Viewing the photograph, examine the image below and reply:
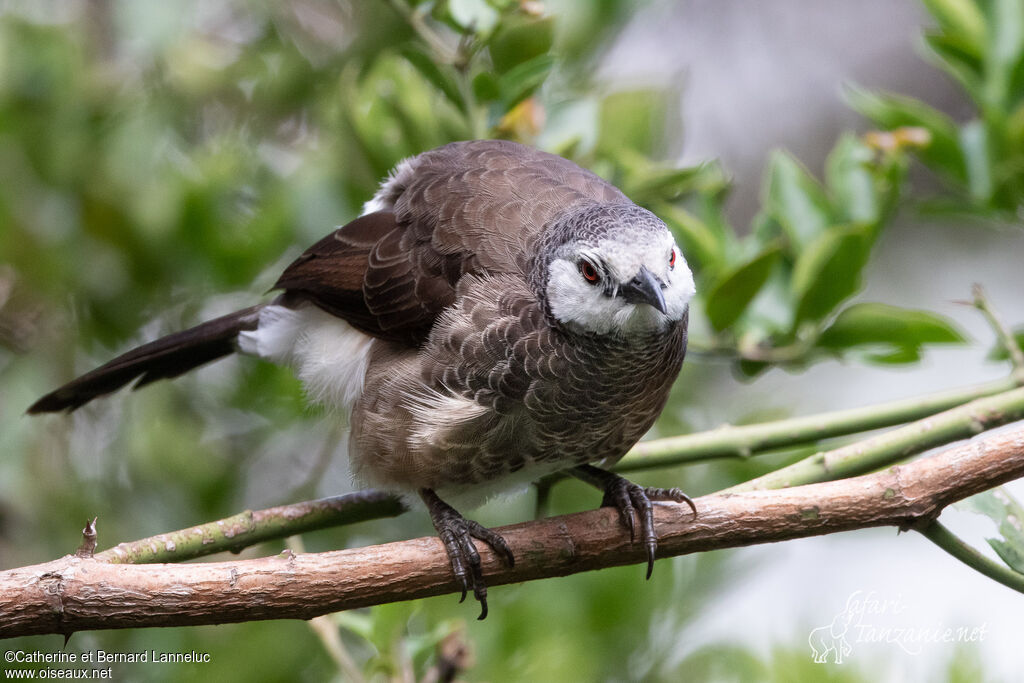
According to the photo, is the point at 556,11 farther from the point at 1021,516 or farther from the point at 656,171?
the point at 1021,516

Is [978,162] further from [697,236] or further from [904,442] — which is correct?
[904,442]

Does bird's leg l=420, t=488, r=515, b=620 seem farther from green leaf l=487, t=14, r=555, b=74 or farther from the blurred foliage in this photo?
the blurred foliage

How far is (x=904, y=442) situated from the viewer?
2.39 metres

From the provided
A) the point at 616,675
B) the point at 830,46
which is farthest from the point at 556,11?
the point at 830,46

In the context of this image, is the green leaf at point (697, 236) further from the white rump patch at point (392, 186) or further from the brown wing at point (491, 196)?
the white rump patch at point (392, 186)

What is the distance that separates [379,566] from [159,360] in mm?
1443

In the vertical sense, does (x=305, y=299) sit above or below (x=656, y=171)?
above

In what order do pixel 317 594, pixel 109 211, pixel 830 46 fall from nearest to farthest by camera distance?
1. pixel 317 594
2. pixel 109 211
3. pixel 830 46

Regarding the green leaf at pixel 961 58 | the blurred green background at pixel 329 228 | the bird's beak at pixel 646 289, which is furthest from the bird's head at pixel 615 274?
the green leaf at pixel 961 58

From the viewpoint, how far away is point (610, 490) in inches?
109

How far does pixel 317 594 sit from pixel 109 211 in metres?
1.89

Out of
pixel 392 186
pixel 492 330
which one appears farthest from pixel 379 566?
pixel 392 186

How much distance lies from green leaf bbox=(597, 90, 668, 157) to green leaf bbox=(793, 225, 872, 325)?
713 mm

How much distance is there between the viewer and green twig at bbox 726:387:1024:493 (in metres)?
2.38
